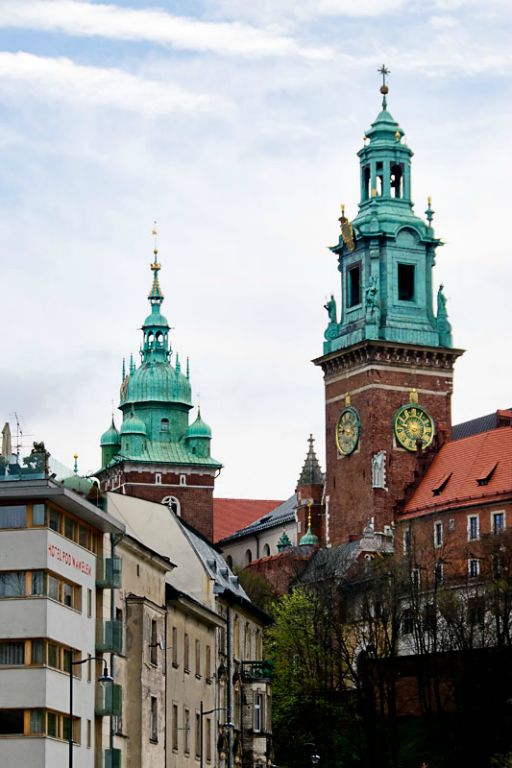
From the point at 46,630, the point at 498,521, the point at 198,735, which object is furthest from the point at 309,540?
the point at 46,630

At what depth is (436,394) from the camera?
158 meters

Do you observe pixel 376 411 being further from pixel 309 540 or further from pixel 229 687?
pixel 229 687

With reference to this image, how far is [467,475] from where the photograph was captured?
148 metres

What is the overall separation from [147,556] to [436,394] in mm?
84301

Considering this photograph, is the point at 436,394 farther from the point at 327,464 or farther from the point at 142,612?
the point at 142,612

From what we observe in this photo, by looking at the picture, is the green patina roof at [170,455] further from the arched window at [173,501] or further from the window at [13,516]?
the window at [13,516]

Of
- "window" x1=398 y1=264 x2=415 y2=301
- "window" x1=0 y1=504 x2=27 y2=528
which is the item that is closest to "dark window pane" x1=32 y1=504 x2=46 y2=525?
"window" x1=0 y1=504 x2=27 y2=528

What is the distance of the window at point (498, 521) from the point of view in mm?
141375

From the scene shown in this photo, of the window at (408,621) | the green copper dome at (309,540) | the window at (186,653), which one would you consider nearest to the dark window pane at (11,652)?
the window at (186,653)

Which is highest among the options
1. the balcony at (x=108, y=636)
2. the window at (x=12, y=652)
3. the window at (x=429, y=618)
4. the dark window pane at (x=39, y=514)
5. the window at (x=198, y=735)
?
the window at (x=429, y=618)

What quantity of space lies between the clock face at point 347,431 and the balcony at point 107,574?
8610 cm

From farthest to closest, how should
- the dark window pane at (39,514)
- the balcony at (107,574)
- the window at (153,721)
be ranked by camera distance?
the window at (153,721), the balcony at (107,574), the dark window pane at (39,514)

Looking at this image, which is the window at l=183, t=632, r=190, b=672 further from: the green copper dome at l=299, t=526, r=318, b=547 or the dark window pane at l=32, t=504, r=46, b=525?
the green copper dome at l=299, t=526, r=318, b=547

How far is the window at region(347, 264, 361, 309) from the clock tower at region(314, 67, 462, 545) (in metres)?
0.07
